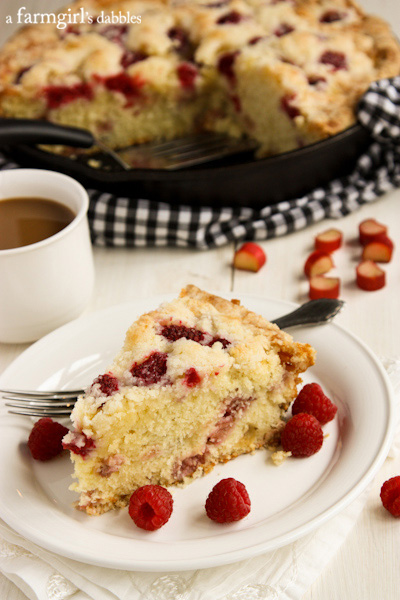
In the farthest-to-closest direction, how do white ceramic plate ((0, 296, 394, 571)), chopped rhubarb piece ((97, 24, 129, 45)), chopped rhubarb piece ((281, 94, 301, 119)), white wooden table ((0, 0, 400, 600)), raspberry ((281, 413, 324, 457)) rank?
chopped rhubarb piece ((97, 24, 129, 45)) < chopped rhubarb piece ((281, 94, 301, 119)) < white wooden table ((0, 0, 400, 600)) < raspberry ((281, 413, 324, 457)) < white ceramic plate ((0, 296, 394, 571))

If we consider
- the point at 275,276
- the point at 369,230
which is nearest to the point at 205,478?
the point at 275,276

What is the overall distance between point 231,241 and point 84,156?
1154mm

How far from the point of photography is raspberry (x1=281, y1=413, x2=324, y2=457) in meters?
2.42

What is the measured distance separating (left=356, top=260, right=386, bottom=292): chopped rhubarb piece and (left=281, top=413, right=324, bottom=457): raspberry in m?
1.12

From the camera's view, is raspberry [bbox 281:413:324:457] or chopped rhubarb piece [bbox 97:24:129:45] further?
chopped rhubarb piece [bbox 97:24:129:45]

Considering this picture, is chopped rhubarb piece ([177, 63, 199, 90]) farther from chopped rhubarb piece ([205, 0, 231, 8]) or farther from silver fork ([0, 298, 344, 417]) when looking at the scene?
silver fork ([0, 298, 344, 417])

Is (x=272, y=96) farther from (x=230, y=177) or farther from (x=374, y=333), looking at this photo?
(x=374, y=333)

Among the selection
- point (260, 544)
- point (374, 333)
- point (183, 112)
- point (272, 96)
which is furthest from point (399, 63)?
point (260, 544)

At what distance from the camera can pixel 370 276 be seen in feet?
11.1

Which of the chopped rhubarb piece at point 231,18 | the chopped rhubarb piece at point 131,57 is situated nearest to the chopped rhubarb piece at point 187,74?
the chopped rhubarb piece at point 131,57

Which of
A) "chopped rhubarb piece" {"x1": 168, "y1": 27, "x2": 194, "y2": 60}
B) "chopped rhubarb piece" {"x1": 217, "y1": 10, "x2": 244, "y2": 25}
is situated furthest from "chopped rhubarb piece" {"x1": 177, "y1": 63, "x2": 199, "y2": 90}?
"chopped rhubarb piece" {"x1": 217, "y1": 10, "x2": 244, "y2": 25}

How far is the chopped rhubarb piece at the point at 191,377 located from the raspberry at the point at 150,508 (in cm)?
35

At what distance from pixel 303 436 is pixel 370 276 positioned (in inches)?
47.8

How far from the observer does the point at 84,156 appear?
4297 mm
